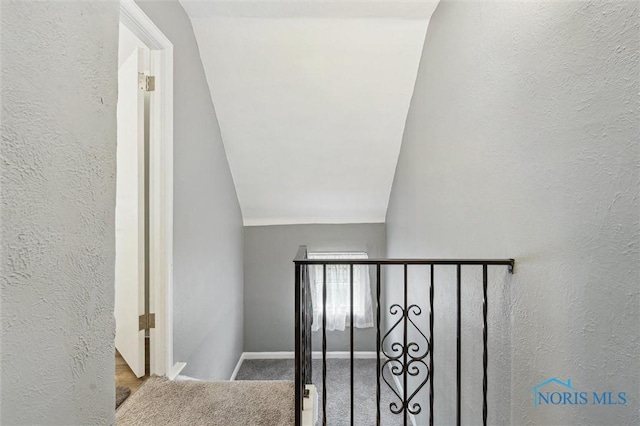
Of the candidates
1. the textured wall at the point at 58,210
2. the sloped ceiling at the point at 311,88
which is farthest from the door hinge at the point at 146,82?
the textured wall at the point at 58,210

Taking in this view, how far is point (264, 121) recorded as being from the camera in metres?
3.59

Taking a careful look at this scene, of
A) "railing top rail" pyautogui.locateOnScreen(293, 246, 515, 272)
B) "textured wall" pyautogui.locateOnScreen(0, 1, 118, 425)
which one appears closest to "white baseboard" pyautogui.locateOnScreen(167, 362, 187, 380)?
"railing top rail" pyautogui.locateOnScreen(293, 246, 515, 272)

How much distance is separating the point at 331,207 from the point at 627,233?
13.4ft

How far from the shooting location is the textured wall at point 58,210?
0.62 meters

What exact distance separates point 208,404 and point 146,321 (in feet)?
2.12

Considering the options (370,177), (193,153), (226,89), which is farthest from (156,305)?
(370,177)

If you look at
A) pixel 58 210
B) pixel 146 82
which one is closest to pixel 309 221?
pixel 146 82

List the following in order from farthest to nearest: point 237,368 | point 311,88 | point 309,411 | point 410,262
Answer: point 237,368 < point 311,88 < point 309,411 < point 410,262

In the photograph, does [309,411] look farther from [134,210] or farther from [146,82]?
[146,82]

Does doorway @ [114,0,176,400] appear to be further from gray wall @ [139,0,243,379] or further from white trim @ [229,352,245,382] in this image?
white trim @ [229,352,245,382]

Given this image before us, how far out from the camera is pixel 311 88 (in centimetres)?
329

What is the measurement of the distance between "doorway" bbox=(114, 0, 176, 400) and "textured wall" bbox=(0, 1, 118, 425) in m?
1.31

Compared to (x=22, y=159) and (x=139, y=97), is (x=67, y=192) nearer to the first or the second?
(x=22, y=159)

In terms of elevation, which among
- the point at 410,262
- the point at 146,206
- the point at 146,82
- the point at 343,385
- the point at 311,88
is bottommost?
the point at 343,385
